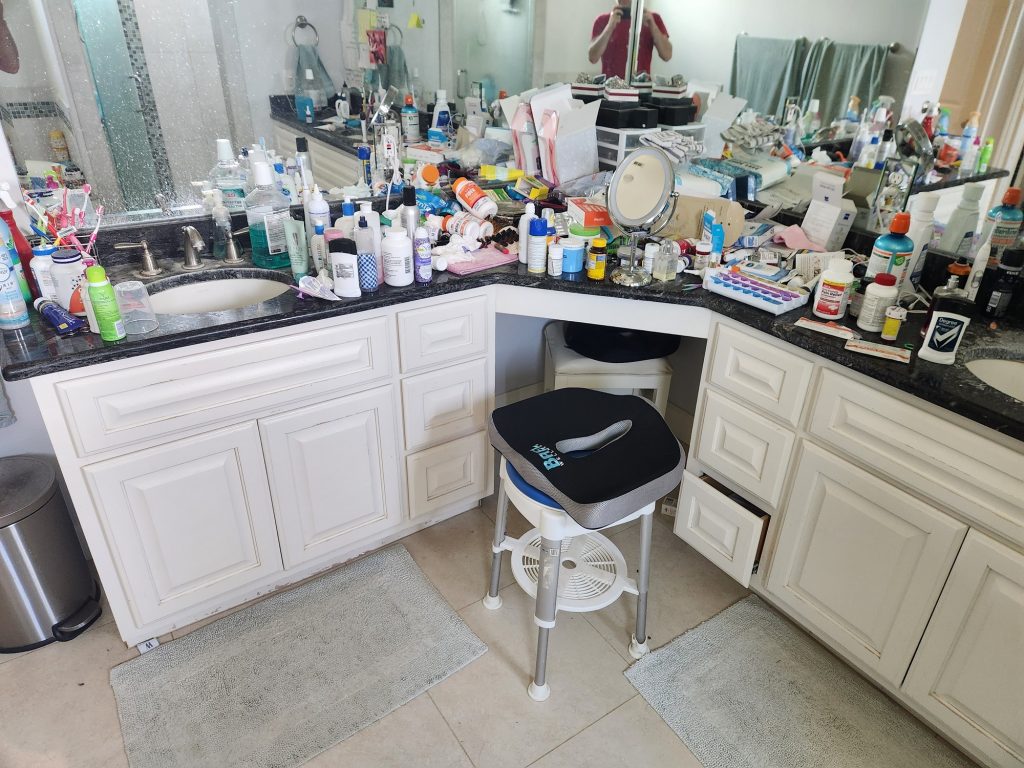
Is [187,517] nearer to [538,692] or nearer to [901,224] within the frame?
[538,692]

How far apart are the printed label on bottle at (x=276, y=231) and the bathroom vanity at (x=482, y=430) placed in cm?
30

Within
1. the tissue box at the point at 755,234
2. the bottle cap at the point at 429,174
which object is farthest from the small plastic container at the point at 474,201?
the tissue box at the point at 755,234

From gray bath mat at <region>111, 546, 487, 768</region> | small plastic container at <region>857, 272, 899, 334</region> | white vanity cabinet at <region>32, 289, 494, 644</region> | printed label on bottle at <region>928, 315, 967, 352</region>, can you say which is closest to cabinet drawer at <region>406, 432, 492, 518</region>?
white vanity cabinet at <region>32, 289, 494, 644</region>

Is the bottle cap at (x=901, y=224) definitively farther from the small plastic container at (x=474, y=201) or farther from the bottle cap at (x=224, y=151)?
the bottle cap at (x=224, y=151)

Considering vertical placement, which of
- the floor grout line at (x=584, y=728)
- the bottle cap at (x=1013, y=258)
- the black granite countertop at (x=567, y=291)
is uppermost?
the bottle cap at (x=1013, y=258)

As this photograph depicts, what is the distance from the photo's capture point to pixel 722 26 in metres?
2.07

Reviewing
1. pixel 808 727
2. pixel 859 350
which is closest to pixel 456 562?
pixel 808 727

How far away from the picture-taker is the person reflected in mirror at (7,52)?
1403 millimetres

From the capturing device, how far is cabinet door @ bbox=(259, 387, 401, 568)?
5.02 feet

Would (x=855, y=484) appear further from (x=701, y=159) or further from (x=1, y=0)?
(x=1, y=0)

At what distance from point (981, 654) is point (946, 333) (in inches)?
23.6

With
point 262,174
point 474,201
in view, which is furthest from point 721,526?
point 262,174

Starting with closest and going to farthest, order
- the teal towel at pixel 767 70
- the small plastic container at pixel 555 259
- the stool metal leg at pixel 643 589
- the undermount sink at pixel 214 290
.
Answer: the stool metal leg at pixel 643 589
the undermount sink at pixel 214 290
the small plastic container at pixel 555 259
the teal towel at pixel 767 70

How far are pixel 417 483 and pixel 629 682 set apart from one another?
29.5 inches
